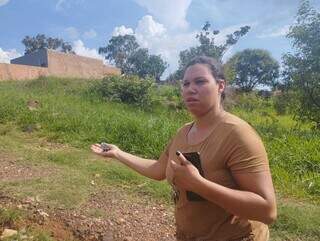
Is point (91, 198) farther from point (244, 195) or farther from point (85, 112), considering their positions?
point (85, 112)

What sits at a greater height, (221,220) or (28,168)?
(221,220)

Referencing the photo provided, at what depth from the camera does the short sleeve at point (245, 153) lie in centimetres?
155

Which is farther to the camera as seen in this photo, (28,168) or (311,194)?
(28,168)

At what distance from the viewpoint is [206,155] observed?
1640mm

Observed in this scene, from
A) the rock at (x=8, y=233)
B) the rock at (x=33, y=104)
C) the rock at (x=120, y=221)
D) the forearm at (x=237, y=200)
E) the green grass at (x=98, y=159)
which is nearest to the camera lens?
the forearm at (x=237, y=200)

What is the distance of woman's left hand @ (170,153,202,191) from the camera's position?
151cm

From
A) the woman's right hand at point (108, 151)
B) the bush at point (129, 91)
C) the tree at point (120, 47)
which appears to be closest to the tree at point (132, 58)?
the tree at point (120, 47)

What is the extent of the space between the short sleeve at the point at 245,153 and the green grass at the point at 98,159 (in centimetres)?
231

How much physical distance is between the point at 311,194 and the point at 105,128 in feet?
12.0

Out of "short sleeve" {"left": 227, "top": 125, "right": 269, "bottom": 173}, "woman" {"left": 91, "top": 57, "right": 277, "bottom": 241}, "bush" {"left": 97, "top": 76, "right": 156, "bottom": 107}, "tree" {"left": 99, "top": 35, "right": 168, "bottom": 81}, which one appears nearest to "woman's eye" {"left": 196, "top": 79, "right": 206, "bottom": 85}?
"woman" {"left": 91, "top": 57, "right": 277, "bottom": 241}

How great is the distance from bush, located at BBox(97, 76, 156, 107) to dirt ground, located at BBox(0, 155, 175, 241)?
7.32 m

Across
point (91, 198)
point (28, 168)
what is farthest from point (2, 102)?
point (91, 198)

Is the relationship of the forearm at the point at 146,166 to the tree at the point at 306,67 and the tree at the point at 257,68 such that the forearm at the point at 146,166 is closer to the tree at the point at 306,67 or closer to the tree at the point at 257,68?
the tree at the point at 306,67

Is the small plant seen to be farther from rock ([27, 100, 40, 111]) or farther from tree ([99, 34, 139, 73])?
tree ([99, 34, 139, 73])
